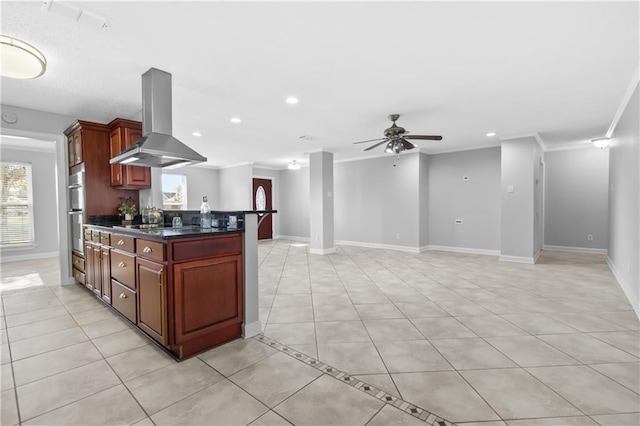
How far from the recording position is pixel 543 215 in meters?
7.32

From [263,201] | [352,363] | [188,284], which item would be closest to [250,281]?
[188,284]

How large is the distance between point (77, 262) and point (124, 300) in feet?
7.15

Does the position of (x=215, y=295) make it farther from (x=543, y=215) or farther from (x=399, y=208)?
(x=543, y=215)

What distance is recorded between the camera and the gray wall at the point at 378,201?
7363 mm

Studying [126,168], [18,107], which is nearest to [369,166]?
[126,168]

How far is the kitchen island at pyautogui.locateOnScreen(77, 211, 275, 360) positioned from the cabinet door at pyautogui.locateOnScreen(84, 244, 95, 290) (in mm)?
975

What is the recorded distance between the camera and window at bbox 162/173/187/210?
8.66 metres

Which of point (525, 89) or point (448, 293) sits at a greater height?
point (525, 89)

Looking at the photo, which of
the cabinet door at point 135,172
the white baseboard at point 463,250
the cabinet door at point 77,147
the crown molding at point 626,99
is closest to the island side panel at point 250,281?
the cabinet door at point 135,172

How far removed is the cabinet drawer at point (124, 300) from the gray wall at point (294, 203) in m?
6.69

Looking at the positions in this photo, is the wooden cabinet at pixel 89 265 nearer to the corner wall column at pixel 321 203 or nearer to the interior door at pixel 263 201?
the corner wall column at pixel 321 203

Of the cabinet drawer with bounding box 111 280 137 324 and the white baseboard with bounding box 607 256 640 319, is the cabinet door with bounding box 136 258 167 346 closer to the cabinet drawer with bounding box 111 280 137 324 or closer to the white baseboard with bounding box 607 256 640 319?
the cabinet drawer with bounding box 111 280 137 324

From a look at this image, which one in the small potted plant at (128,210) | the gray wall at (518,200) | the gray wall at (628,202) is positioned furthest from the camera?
the gray wall at (518,200)

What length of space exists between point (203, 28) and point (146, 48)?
65 centimetres
